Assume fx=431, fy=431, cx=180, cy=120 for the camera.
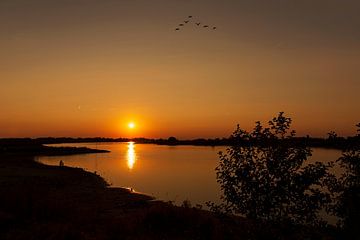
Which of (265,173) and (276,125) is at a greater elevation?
(276,125)

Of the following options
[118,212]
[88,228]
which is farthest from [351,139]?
[118,212]

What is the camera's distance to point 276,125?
1567cm

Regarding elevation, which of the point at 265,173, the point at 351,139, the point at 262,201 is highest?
the point at 351,139

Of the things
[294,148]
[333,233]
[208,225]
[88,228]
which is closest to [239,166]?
[294,148]

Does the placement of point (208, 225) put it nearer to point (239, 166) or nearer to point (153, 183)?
point (239, 166)

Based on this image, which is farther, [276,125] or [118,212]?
[118,212]

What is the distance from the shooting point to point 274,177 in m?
14.7

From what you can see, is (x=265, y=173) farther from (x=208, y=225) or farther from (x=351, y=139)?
(x=208, y=225)

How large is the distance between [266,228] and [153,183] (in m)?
43.8

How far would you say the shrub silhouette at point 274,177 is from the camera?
14383 millimetres

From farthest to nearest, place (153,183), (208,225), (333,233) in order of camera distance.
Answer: (153,183), (208,225), (333,233)

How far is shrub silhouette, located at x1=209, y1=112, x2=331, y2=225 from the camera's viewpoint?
1438 cm

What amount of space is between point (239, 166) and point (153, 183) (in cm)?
4299

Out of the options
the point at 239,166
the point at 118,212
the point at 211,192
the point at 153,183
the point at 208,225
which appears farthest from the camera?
the point at 153,183
